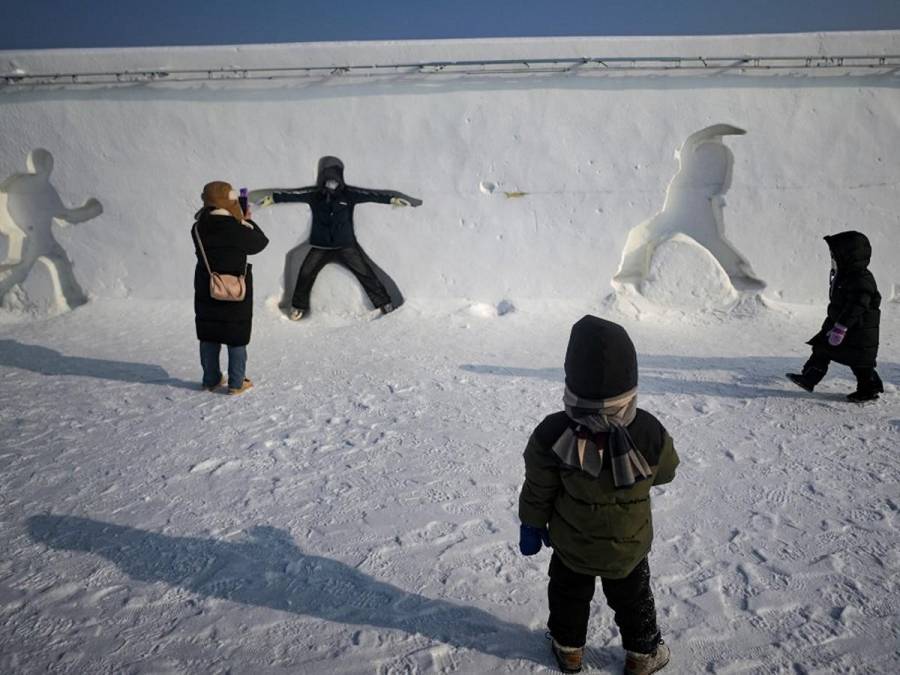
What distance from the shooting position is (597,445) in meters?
1.50

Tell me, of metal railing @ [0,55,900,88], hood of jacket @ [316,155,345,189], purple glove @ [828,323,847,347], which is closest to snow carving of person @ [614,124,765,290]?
metal railing @ [0,55,900,88]

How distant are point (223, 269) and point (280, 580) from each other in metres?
2.21

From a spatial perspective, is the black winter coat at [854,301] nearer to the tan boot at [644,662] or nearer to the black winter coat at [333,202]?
the tan boot at [644,662]

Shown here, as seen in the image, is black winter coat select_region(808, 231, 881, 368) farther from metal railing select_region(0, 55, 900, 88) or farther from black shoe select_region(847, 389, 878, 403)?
metal railing select_region(0, 55, 900, 88)

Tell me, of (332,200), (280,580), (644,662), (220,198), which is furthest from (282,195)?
(644,662)

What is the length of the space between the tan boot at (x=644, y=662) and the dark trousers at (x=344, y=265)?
438 cm

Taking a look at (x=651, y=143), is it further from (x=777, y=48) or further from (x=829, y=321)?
(x=829, y=321)

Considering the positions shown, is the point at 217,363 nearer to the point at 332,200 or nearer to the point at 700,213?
the point at 332,200

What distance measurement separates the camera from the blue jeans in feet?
12.4

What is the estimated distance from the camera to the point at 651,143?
211 inches

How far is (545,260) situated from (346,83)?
260 centimetres

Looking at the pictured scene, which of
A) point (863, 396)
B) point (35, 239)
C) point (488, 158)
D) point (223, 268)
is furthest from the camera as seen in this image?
point (35, 239)

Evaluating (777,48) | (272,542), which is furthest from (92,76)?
(777,48)

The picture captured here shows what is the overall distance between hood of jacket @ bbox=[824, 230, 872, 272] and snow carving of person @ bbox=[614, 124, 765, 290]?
2172 millimetres
